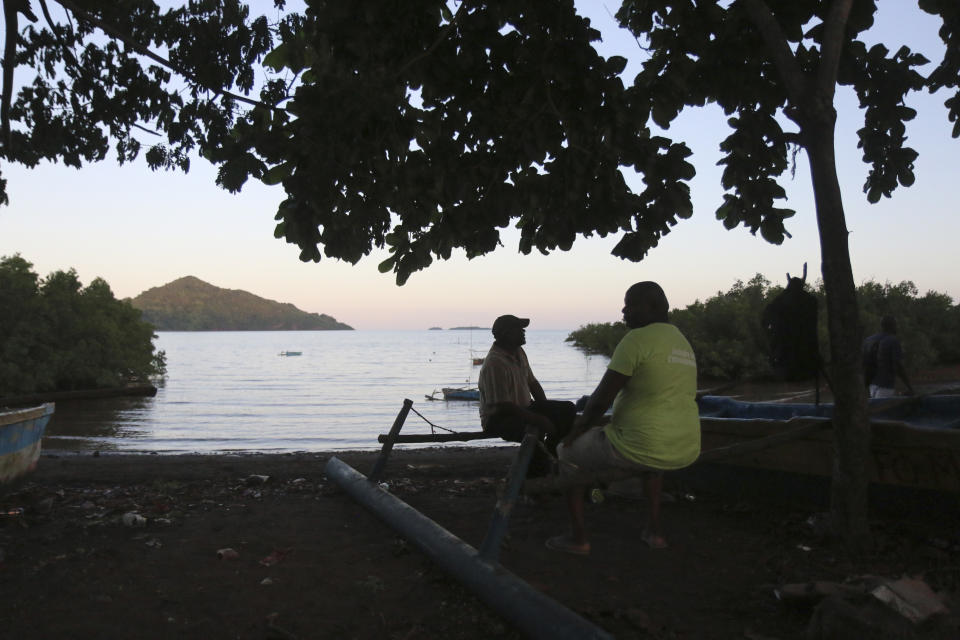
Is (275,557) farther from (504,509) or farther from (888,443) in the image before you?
(888,443)

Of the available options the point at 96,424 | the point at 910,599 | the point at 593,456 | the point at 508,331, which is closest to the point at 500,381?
the point at 508,331

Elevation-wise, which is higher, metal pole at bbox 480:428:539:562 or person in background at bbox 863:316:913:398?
person in background at bbox 863:316:913:398

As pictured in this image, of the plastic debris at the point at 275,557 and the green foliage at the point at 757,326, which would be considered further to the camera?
the green foliage at the point at 757,326

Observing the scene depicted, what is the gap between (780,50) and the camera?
16.1 ft

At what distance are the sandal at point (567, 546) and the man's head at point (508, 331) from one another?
5.32 feet

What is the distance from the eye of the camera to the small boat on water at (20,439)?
734 cm

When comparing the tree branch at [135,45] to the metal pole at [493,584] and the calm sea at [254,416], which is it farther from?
the calm sea at [254,416]

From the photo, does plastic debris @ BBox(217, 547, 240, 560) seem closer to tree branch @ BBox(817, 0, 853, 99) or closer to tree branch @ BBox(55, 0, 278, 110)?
tree branch @ BBox(55, 0, 278, 110)

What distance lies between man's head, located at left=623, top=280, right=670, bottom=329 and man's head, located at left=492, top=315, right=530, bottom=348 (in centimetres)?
131

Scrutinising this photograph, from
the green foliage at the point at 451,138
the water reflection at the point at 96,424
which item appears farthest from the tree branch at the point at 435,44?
the water reflection at the point at 96,424

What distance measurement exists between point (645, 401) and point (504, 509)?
1168 mm

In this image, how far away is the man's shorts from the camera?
448 cm

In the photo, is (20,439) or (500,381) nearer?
(500,381)

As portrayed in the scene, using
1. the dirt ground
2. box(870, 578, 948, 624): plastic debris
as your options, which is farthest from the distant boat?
box(870, 578, 948, 624): plastic debris
